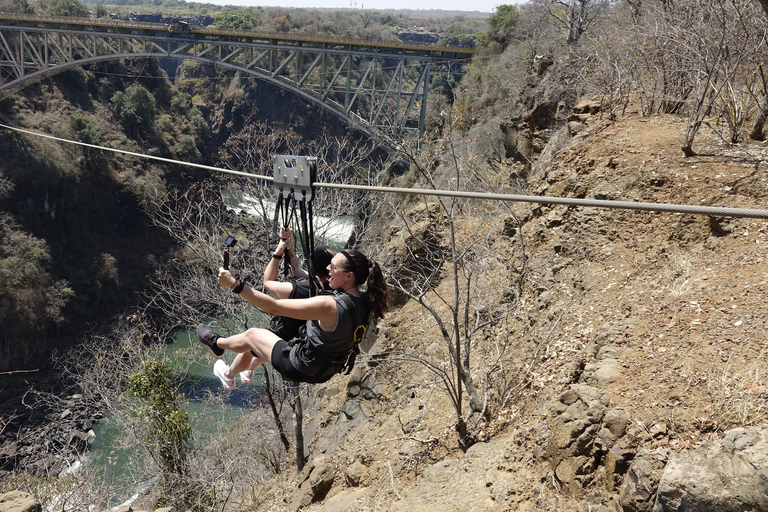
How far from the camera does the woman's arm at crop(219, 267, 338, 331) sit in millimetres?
2746

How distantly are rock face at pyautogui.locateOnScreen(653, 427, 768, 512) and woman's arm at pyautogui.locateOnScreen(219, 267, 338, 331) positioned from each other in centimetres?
181

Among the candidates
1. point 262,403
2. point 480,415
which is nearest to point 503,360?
point 480,415

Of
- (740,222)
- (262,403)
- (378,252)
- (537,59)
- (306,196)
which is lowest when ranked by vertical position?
(262,403)

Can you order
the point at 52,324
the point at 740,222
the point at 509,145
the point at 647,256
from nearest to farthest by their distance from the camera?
1. the point at 740,222
2. the point at 647,256
3. the point at 509,145
4. the point at 52,324

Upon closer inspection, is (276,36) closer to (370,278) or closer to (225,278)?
(370,278)

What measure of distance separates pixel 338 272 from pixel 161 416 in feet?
26.2

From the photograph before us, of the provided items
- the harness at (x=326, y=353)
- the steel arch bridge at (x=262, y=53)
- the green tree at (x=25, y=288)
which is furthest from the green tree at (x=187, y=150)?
the harness at (x=326, y=353)

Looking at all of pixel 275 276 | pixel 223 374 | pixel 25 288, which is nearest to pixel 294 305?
pixel 275 276

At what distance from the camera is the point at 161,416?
955 centimetres

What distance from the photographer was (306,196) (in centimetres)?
301

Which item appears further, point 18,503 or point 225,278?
point 18,503

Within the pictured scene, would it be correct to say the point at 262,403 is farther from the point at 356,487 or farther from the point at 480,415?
the point at 480,415

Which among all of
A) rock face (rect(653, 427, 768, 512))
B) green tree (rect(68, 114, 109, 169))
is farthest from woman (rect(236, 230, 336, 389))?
green tree (rect(68, 114, 109, 169))

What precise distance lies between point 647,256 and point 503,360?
1727 mm
